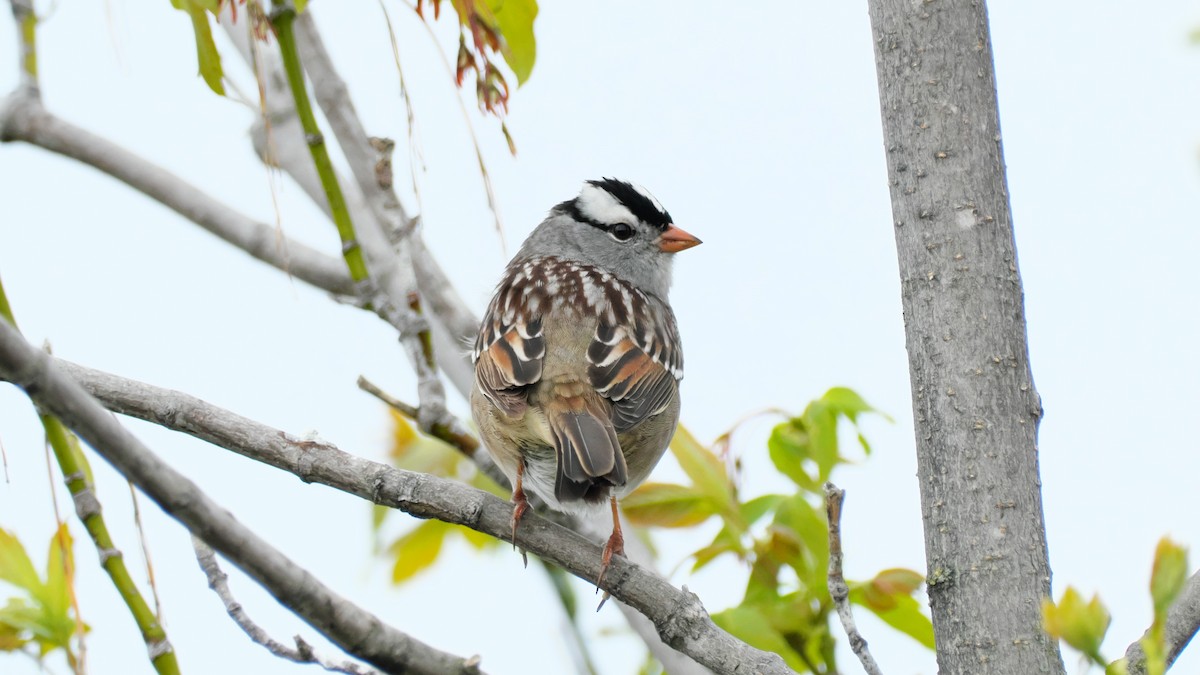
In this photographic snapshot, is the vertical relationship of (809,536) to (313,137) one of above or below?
below

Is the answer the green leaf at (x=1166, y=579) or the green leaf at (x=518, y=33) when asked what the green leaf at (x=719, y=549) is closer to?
the green leaf at (x=518, y=33)

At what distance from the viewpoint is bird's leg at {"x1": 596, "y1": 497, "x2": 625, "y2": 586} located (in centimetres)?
211

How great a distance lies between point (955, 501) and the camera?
1868 millimetres

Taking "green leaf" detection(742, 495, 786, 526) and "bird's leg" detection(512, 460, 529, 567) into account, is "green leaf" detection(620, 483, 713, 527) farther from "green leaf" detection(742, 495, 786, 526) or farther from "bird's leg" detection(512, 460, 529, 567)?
"bird's leg" detection(512, 460, 529, 567)

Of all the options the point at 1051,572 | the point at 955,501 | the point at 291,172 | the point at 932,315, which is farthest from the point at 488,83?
the point at 291,172

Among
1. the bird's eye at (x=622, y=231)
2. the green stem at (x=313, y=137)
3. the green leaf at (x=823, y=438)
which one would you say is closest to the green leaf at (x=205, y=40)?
the green stem at (x=313, y=137)

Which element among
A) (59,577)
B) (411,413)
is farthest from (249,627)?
(411,413)

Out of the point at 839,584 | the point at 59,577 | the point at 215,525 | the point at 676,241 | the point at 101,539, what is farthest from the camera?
the point at 676,241

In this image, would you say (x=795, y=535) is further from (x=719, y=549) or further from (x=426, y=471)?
(x=426, y=471)

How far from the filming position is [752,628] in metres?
2.20

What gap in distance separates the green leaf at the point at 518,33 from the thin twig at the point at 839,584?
2.72 ft

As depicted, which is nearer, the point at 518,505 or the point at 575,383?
the point at 518,505

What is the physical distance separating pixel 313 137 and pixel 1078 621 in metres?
1.78

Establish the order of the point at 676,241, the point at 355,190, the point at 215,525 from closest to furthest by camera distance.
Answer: the point at 215,525 < the point at 355,190 < the point at 676,241
